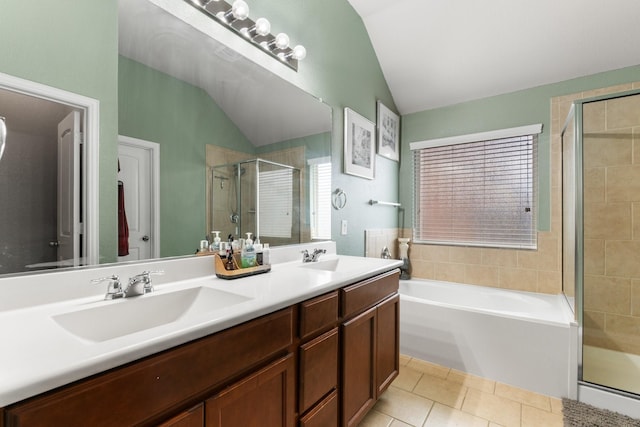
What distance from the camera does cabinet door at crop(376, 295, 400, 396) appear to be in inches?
59.8

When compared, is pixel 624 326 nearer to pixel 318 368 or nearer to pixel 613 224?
pixel 613 224

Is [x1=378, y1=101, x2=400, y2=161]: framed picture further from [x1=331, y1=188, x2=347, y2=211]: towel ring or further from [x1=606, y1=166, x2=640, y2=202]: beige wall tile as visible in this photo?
[x1=606, y1=166, x2=640, y2=202]: beige wall tile

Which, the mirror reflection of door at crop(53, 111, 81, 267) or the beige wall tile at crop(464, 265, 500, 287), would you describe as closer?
the mirror reflection of door at crop(53, 111, 81, 267)

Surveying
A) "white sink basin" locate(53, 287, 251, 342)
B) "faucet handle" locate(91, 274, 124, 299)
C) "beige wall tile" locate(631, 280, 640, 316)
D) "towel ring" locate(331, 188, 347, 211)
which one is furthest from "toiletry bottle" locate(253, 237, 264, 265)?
"beige wall tile" locate(631, 280, 640, 316)

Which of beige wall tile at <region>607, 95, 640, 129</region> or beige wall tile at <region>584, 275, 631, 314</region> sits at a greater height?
beige wall tile at <region>607, 95, 640, 129</region>

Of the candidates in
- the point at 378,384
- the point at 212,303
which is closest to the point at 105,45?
the point at 212,303

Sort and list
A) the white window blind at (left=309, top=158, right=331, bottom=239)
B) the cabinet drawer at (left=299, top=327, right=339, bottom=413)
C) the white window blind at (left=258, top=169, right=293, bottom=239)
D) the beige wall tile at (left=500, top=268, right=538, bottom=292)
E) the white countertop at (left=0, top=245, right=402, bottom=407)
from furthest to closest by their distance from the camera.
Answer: the beige wall tile at (left=500, top=268, right=538, bottom=292) → the white window blind at (left=309, top=158, right=331, bottom=239) → the white window blind at (left=258, top=169, right=293, bottom=239) → the cabinet drawer at (left=299, top=327, right=339, bottom=413) → the white countertop at (left=0, top=245, right=402, bottom=407)

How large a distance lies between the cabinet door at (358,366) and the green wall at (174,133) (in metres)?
0.81

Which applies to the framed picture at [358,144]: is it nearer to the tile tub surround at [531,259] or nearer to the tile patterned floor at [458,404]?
the tile tub surround at [531,259]

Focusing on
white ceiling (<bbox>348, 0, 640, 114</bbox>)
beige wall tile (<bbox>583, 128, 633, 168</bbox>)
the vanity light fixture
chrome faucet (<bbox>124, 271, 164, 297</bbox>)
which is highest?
white ceiling (<bbox>348, 0, 640, 114</bbox>)

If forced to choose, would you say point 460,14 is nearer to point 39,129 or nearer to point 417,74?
point 417,74

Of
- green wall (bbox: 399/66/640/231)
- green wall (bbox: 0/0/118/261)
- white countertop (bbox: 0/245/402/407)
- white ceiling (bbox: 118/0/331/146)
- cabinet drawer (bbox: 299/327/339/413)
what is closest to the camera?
white countertop (bbox: 0/245/402/407)

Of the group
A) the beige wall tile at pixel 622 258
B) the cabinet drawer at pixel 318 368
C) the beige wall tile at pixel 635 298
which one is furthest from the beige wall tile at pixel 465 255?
the cabinet drawer at pixel 318 368

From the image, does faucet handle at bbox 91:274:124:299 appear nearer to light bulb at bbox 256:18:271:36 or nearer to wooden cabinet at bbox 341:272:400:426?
wooden cabinet at bbox 341:272:400:426
